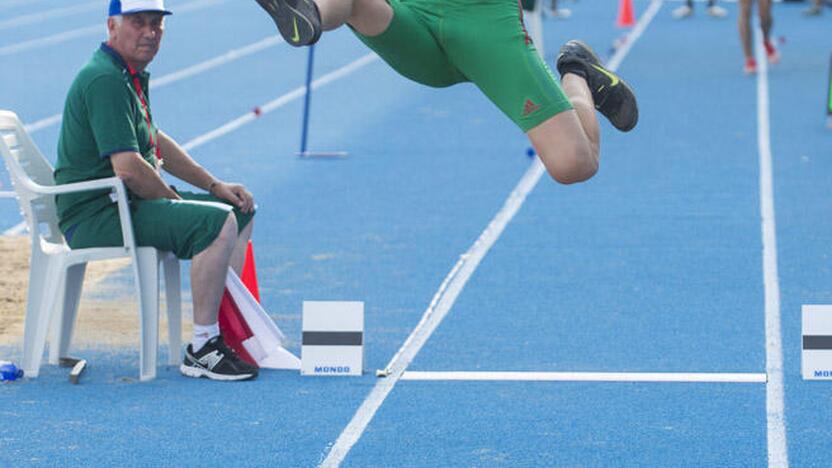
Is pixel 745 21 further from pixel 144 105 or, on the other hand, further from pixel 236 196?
pixel 144 105

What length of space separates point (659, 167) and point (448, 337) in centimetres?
498

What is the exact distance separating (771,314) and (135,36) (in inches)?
120

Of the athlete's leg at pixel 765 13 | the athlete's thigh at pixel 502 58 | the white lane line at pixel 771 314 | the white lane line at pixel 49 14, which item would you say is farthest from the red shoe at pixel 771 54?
the athlete's thigh at pixel 502 58

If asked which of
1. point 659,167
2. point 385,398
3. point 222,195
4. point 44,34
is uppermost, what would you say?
point 222,195

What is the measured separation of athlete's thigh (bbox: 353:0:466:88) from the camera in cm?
537

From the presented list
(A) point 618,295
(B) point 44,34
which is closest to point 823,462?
(A) point 618,295

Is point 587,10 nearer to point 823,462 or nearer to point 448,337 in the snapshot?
point 448,337

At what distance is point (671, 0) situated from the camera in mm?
27016

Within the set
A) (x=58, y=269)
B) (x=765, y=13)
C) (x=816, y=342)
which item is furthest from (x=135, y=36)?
(x=765, y=13)

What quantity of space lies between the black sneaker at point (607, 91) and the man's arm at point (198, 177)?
4.53ft

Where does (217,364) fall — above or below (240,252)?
below

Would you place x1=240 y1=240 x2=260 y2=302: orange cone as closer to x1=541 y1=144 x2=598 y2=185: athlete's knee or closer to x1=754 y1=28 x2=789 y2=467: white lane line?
x1=541 y1=144 x2=598 y2=185: athlete's knee

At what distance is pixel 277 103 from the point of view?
14.9 meters

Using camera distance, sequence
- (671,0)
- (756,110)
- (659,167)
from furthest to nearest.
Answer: (671,0), (756,110), (659,167)
